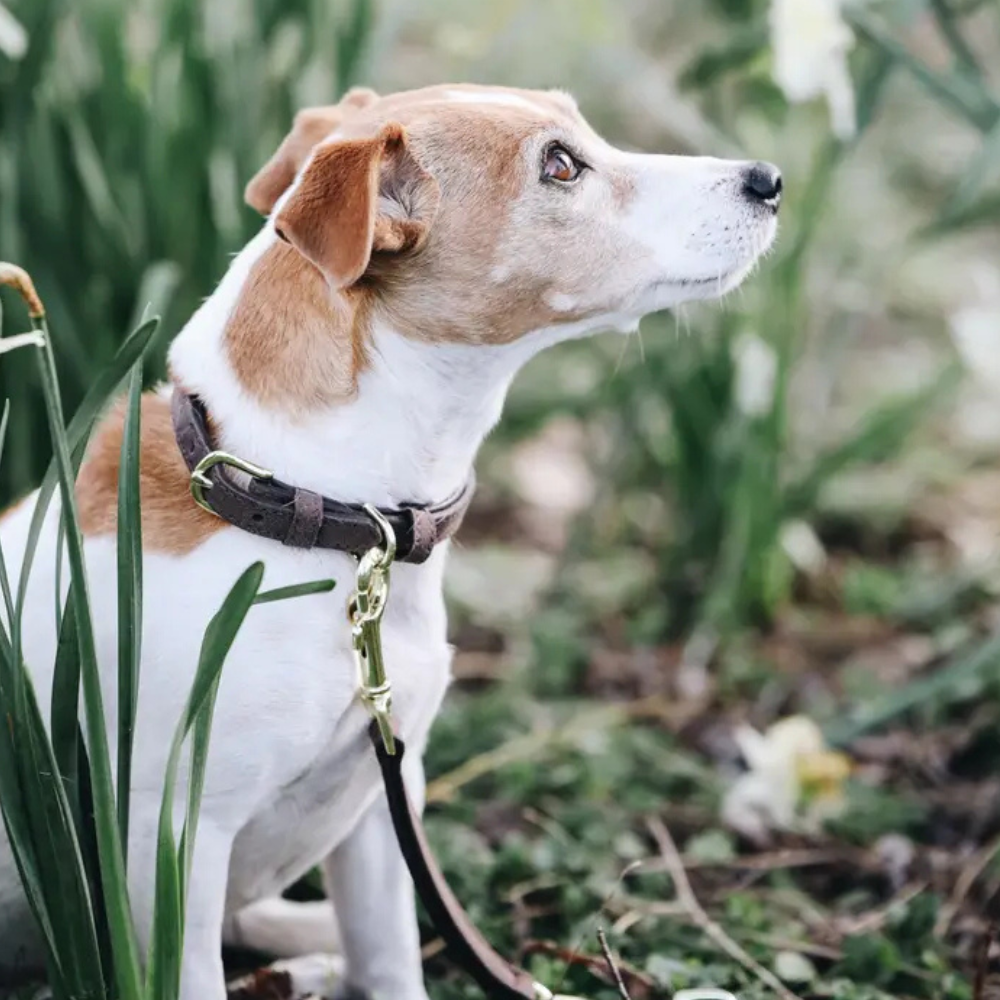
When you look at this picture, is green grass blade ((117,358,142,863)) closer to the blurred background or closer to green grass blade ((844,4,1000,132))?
the blurred background

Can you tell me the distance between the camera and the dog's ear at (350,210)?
151 centimetres

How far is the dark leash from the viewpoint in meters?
1.57

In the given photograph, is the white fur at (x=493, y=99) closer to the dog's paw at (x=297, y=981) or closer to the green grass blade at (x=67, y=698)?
the green grass blade at (x=67, y=698)

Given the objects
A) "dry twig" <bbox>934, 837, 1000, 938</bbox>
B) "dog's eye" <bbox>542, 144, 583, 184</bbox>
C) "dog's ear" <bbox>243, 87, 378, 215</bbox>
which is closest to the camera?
"dog's eye" <bbox>542, 144, 583, 184</bbox>

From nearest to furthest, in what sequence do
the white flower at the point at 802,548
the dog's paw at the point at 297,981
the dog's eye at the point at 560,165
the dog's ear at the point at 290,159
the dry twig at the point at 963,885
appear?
the dog's eye at the point at 560,165, the dog's ear at the point at 290,159, the dog's paw at the point at 297,981, the dry twig at the point at 963,885, the white flower at the point at 802,548

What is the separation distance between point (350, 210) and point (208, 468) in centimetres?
30

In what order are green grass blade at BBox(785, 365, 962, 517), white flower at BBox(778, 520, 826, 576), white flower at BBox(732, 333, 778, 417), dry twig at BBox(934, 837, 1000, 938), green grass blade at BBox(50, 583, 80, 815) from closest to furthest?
green grass blade at BBox(50, 583, 80, 815) → dry twig at BBox(934, 837, 1000, 938) → white flower at BBox(732, 333, 778, 417) → green grass blade at BBox(785, 365, 962, 517) → white flower at BBox(778, 520, 826, 576)

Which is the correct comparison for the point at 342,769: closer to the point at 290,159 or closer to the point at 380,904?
the point at 380,904

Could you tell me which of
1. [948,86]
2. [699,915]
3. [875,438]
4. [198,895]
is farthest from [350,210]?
[875,438]

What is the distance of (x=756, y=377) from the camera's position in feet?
9.64

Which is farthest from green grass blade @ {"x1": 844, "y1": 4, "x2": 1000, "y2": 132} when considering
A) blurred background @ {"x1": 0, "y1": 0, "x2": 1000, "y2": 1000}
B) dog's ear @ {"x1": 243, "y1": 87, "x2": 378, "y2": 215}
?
dog's ear @ {"x1": 243, "y1": 87, "x2": 378, "y2": 215}

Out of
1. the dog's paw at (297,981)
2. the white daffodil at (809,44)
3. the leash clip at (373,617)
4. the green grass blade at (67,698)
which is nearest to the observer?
the green grass blade at (67,698)

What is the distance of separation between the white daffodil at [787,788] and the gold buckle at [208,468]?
131cm

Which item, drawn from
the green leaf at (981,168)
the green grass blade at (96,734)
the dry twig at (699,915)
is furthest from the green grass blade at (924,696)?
the green grass blade at (96,734)
